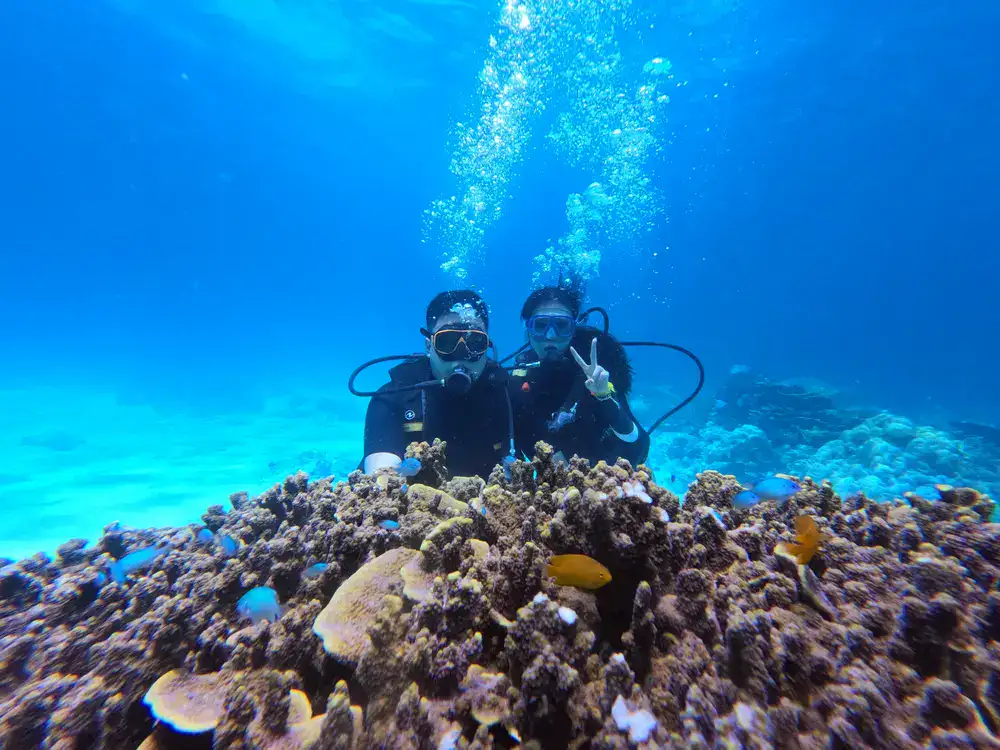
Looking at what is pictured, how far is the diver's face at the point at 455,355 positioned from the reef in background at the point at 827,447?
569 inches

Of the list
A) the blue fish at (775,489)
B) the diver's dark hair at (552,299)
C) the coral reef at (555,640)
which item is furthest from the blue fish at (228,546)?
the diver's dark hair at (552,299)

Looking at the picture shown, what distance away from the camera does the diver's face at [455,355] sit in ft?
17.8

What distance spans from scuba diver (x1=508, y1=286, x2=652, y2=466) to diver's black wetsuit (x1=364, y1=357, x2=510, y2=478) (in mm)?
498

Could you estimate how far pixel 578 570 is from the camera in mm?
1513

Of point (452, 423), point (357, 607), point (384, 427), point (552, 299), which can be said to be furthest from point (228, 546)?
point (552, 299)

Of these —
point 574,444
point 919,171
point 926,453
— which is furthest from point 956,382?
point 574,444

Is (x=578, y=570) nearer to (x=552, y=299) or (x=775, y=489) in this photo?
(x=775, y=489)

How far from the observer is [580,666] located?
147 cm

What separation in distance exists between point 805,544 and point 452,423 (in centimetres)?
419

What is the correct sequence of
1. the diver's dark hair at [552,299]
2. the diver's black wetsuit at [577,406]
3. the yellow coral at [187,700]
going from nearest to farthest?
the yellow coral at [187,700] < the diver's black wetsuit at [577,406] < the diver's dark hair at [552,299]

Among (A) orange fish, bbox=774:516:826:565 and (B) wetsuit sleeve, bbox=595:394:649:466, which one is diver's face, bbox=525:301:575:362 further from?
(A) orange fish, bbox=774:516:826:565

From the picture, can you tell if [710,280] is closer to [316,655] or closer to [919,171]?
[919,171]

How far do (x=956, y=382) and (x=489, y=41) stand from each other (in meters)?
77.7

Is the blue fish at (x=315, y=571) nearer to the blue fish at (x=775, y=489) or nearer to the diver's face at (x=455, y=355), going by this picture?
the blue fish at (x=775, y=489)
